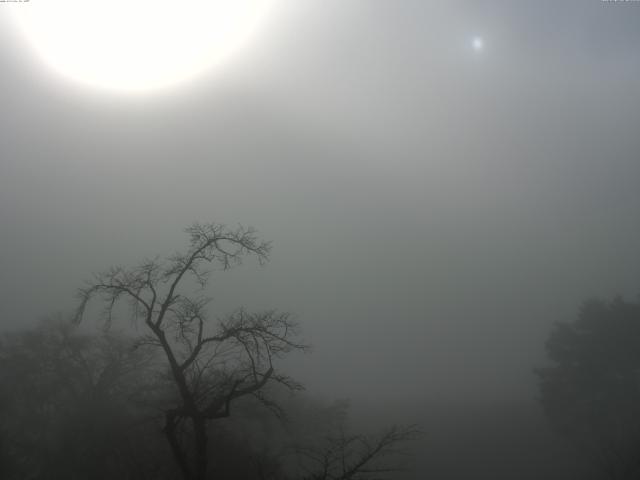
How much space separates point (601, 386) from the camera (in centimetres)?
2430

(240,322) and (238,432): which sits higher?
(240,322)

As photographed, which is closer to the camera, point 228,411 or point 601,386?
point 228,411

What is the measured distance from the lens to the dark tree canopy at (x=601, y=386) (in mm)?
23250

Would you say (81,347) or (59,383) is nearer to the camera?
(59,383)

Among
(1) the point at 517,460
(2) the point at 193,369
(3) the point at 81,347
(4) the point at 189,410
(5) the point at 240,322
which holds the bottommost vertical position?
(1) the point at 517,460

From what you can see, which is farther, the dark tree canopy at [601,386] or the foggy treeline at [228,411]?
the dark tree canopy at [601,386]

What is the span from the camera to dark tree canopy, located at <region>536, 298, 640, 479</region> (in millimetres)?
23250

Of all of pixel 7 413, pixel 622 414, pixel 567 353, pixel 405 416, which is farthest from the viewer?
pixel 405 416

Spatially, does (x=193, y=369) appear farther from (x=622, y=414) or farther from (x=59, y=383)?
(x=622, y=414)

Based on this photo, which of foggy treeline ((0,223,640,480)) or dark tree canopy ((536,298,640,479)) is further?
dark tree canopy ((536,298,640,479))

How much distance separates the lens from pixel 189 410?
257 inches

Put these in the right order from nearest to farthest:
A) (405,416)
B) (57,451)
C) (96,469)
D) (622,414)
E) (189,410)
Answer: (189,410) < (96,469) < (57,451) < (622,414) < (405,416)

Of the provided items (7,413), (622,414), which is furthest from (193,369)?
(622,414)

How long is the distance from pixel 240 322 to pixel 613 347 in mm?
28410
